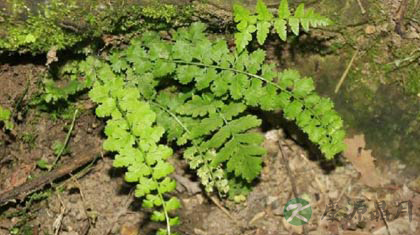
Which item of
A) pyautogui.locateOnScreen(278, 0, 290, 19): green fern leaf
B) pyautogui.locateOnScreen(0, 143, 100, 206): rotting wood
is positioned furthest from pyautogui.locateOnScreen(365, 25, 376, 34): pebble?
pyautogui.locateOnScreen(0, 143, 100, 206): rotting wood

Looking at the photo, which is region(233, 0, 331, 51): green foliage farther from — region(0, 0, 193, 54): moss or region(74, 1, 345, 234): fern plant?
region(0, 0, 193, 54): moss

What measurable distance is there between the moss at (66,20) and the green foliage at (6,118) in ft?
1.37

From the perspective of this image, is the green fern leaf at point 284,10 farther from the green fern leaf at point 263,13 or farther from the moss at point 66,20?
the moss at point 66,20

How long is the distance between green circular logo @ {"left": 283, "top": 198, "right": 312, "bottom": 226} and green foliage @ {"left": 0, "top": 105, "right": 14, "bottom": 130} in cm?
213

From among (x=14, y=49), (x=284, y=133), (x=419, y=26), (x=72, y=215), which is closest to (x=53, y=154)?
(x=72, y=215)

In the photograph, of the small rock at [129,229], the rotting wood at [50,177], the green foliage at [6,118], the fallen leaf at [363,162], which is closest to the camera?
the green foliage at [6,118]

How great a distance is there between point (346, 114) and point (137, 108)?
5.96ft

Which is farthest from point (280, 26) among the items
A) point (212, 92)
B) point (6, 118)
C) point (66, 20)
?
point (6, 118)

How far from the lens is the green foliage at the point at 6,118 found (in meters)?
3.47

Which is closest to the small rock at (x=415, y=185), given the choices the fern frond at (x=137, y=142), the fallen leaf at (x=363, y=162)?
the fallen leaf at (x=363, y=162)

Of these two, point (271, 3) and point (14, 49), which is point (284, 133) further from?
point (14, 49)

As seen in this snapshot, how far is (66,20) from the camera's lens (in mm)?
3215

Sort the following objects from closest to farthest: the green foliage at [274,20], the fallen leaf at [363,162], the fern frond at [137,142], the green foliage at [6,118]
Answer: the fern frond at [137,142] → the green foliage at [274,20] → the green foliage at [6,118] → the fallen leaf at [363,162]

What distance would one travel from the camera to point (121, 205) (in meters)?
4.14
